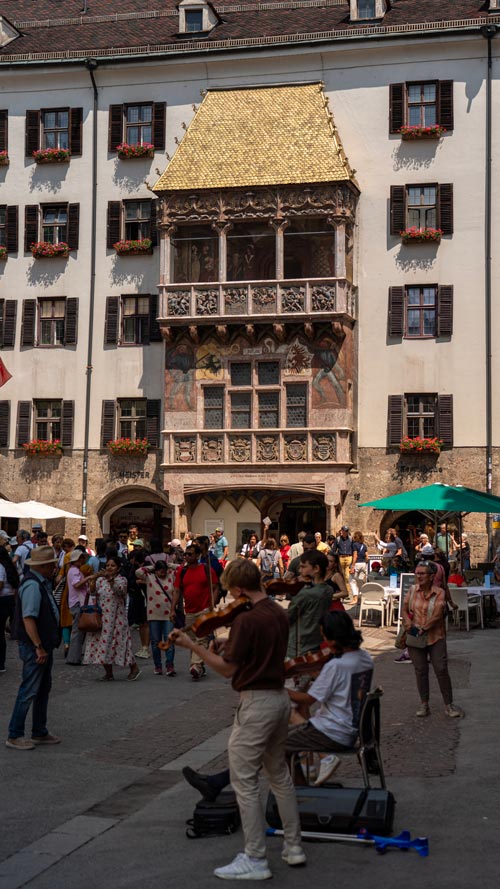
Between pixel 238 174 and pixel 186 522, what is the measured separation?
32.6 ft

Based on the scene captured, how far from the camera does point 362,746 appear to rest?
8219 mm

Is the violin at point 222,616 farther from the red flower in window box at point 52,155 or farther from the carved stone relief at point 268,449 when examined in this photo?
the red flower in window box at point 52,155

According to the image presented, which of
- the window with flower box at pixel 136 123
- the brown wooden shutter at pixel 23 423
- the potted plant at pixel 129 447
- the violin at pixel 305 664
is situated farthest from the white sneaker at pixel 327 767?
the window with flower box at pixel 136 123

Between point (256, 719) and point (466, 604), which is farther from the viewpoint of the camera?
point (466, 604)

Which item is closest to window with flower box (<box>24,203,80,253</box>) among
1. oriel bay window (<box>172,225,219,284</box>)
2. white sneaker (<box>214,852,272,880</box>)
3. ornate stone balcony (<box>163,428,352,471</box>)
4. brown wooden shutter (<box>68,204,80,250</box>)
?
brown wooden shutter (<box>68,204,80,250</box>)

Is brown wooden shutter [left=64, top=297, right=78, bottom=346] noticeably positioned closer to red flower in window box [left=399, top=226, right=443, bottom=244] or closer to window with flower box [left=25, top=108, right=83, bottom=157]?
window with flower box [left=25, top=108, right=83, bottom=157]

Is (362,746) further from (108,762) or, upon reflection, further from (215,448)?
(215,448)

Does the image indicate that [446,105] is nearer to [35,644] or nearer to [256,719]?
[35,644]

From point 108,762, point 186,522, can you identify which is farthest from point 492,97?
point 108,762

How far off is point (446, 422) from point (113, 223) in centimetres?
1155

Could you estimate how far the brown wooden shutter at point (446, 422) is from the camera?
3438cm

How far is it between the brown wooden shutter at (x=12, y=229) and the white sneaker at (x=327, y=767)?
31.4 m

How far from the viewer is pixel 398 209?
35375 mm

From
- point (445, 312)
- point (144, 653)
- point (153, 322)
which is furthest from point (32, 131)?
point (144, 653)
